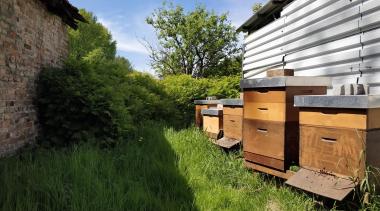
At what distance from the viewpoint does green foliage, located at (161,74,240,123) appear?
10.8m

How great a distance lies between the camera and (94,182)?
3869mm

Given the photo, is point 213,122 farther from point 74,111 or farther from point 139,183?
point 139,183

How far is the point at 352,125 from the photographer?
3197 millimetres

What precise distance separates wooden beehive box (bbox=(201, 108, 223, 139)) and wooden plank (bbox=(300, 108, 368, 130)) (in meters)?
2.63

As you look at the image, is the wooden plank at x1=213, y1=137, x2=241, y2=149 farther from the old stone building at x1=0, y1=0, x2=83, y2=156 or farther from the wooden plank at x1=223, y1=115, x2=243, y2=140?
the old stone building at x1=0, y1=0, x2=83, y2=156

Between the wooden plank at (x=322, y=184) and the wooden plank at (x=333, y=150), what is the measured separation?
2.7 inches

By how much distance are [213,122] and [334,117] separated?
3.35m

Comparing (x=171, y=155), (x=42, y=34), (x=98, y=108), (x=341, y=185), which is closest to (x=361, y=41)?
(x=341, y=185)

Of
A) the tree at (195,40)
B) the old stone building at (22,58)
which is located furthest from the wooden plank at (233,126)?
the tree at (195,40)

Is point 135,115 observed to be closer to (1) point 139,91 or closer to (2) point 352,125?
(1) point 139,91

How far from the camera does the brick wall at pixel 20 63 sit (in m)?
4.99

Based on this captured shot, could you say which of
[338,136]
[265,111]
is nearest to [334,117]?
[338,136]

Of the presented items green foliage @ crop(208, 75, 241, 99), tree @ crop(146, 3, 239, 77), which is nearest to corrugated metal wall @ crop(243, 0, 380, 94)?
green foliage @ crop(208, 75, 241, 99)

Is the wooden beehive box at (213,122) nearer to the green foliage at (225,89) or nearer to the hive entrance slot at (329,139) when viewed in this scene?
the hive entrance slot at (329,139)
